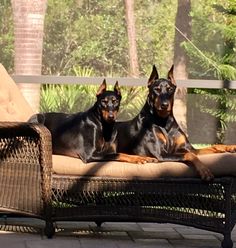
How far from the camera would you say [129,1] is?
308 inches

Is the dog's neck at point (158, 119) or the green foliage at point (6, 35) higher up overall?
the green foliage at point (6, 35)

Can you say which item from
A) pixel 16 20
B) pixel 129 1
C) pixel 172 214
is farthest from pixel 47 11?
pixel 172 214

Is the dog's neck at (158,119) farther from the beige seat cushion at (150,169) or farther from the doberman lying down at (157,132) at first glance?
the beige seat cushion at (150,169)

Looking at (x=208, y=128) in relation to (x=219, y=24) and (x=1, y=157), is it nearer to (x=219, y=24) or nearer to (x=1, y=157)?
(x=219, y=24)

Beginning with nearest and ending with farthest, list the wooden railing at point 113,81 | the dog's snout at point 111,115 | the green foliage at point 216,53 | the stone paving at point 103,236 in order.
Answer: the stone paving at point 103,236
the dog's snout at point 111,115
the wooden railing at point 113,81
the green foliage at point 216,53

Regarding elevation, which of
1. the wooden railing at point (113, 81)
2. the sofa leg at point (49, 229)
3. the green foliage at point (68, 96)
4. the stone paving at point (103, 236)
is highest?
the wooden railing at point (113, 81)

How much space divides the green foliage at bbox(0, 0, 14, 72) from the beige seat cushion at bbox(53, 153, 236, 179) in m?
2.83

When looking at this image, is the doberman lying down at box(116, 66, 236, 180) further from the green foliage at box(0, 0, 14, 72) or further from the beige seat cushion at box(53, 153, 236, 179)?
the green foliage at box(0, 0, 14, 72)

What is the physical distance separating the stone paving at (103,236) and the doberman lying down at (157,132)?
1.86ft

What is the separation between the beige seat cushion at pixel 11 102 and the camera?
587cm

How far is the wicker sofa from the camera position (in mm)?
5008

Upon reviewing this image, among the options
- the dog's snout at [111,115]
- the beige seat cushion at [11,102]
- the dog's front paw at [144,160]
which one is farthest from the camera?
the beige seat cushion at [11,102]

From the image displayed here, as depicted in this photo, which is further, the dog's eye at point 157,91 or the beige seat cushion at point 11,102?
the beige seat cushion at point 11,102

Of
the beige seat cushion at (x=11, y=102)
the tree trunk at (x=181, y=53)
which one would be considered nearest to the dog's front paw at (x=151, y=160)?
the beige seat cushion at (x=11, y=102)
